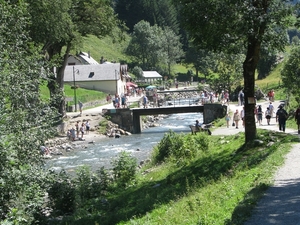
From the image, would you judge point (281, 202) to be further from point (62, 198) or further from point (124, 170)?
point (124, 170)

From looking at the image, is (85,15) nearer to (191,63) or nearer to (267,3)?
(267,3)

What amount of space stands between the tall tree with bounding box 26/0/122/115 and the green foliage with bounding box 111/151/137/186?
10281mm

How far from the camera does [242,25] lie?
15.7m

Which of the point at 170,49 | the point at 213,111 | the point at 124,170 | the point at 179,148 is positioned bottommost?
the point at 124,170

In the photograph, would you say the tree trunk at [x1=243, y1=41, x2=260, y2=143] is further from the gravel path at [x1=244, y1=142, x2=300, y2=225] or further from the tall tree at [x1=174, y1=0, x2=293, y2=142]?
the gravel path at [x1=244, y1=142, x2=300, y2=225]

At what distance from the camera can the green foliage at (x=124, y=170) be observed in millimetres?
20359

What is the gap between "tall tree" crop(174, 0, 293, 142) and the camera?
51.5ft

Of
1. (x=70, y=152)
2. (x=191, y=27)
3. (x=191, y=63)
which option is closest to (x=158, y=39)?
(x=191, y=63)

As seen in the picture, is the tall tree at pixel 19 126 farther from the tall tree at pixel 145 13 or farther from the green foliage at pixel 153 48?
the tall tree at pixel 145 13

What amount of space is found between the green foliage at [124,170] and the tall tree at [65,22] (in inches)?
405

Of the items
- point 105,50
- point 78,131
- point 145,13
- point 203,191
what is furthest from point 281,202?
point 145,13

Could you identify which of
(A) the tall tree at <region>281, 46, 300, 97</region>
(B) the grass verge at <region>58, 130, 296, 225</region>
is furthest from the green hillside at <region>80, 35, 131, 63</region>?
(B) the grass verge at <region>58, 130, 296, 225</region>

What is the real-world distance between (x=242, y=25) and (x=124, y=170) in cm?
907

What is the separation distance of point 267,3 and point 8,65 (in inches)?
371
